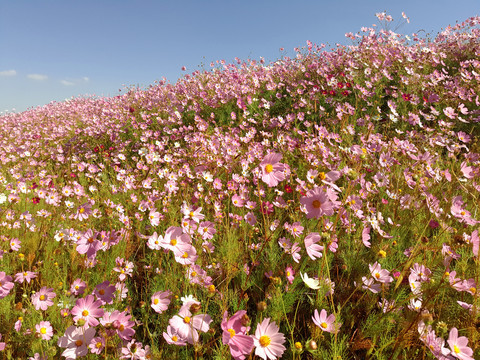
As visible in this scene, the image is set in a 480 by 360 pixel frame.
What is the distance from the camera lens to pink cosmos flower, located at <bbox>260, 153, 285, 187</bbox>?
1.09 metres

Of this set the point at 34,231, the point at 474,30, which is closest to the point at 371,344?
the point at 34,231

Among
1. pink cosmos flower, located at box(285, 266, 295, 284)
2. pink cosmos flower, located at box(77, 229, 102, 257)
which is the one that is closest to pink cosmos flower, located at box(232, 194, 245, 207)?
pink cosmos flower, located at box(285, 266, 295, 284)

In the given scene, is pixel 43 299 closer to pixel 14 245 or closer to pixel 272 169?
pixel 14 245

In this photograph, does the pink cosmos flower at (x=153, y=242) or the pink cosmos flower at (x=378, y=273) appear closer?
the pink cosmos flower at (x=153, y=242)

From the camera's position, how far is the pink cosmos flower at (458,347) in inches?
41.4

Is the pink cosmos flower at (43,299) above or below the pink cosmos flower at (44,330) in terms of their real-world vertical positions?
above

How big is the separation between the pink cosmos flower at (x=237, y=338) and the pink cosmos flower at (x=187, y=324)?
19 centimetres

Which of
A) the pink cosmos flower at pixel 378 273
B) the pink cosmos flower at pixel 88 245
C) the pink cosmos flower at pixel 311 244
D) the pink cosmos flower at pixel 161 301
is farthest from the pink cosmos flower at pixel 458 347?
the pink cosmos flower at pixel 88 245

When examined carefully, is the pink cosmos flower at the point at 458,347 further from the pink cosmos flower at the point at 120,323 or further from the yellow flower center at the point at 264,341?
the pink cosmos flower at the point at 120,323

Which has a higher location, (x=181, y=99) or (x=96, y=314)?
(x=181, y=99)

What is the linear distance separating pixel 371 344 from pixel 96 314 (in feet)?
3.84

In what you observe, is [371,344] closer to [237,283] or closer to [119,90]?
[237,283]

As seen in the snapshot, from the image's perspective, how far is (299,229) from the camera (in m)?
Result: 1.90

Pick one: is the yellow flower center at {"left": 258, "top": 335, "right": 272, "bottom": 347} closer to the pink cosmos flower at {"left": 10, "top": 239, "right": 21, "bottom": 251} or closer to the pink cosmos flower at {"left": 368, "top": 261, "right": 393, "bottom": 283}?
the pink cosmos flower at {"left": 368, "top": 261, "right": 393, "bottom": 283}
